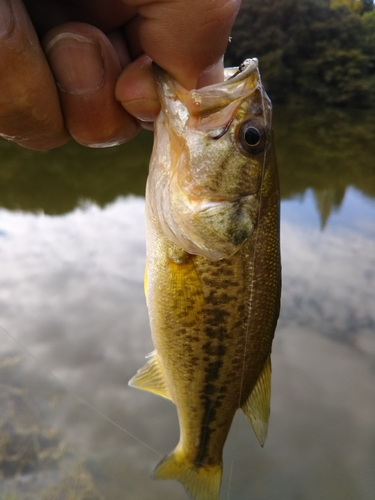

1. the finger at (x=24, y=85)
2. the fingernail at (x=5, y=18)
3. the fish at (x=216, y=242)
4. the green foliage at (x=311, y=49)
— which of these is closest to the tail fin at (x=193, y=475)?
the fish at (x=216, y=242)

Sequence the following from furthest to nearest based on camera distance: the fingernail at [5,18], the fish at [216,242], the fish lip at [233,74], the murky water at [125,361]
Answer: the murky water at [125,361], the fish at [216,242], the fish lip at [233,74], the fingernail at [5,18]

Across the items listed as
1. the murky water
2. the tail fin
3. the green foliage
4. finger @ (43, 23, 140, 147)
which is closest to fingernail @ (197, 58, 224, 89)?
finger @ (43, 23, 140, 147)

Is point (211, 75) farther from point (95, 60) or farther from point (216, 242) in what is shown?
point (216, 242)

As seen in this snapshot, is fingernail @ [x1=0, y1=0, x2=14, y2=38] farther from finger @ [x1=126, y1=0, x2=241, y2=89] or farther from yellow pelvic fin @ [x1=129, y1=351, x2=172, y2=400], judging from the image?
yellow pelvic fin @ [x1=129, y1=351, x2=172, y2=400]

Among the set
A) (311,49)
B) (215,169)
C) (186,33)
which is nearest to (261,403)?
(215,169)

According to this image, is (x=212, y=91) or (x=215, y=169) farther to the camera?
(x=215, y=169)

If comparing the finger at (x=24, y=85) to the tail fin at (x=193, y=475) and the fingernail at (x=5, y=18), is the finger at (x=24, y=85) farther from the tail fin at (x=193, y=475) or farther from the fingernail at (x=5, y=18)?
the tail fin at (x=193, y=475)

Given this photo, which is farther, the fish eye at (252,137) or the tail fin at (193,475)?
the tail fin at (193,475)
